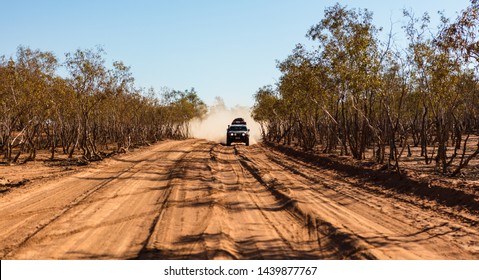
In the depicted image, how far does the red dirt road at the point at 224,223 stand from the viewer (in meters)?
7.08

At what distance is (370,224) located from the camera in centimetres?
895

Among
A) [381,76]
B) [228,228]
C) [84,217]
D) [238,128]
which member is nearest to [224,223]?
[228,228]

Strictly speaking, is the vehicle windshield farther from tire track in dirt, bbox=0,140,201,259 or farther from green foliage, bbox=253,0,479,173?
tire track in dirt, bbox=0,140,201,259

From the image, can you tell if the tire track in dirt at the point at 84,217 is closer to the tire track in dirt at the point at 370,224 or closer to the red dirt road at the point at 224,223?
the red dirt road at the point at 224,223

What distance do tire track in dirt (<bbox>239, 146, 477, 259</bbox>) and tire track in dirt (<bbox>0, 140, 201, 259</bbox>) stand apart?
3.79 m

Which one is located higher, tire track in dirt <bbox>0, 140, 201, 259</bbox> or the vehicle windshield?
the vehicle windshield

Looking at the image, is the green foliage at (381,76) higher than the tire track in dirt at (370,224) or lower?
higher

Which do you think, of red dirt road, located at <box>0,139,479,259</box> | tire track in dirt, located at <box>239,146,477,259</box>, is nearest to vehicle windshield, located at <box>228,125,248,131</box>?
red dirt road, located at <box>0,139,479,259</box>

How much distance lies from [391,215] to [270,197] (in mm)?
3678

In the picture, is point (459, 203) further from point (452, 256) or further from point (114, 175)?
point (114, 175)

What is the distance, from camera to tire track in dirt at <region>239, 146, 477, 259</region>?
7.05m

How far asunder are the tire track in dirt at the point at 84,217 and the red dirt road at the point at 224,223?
23 mm

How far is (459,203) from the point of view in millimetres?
11336

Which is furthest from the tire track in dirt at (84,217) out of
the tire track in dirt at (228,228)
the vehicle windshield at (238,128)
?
the vehicle windshield at (238,128)
